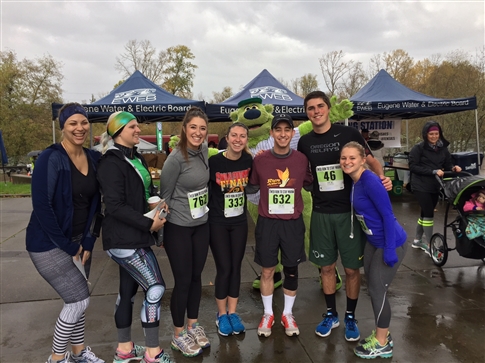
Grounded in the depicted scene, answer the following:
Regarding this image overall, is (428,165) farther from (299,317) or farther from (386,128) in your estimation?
(386,128)

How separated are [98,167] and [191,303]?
4.27 feet

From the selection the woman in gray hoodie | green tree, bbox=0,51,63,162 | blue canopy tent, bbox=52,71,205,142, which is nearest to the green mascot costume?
the woman in gray hoodie

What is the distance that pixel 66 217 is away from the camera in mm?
2174

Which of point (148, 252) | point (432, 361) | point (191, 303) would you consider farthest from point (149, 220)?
point (432, 361)

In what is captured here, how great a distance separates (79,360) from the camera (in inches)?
99.8

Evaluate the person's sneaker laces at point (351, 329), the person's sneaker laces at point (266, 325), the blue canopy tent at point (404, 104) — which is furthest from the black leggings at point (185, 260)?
the blue canopy tent at point (404, 104)

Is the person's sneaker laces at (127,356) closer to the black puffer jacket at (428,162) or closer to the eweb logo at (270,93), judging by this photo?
the black puffer jacket at (428,162)

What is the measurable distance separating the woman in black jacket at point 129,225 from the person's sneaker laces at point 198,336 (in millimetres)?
303

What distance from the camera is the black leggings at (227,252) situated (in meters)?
2.84

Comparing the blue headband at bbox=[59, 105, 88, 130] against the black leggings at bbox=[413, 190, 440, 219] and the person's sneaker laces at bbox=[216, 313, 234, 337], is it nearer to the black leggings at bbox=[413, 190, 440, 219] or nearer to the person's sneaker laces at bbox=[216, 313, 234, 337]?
the person's sneaker laces at bbox=[216, 313, 234, 337]

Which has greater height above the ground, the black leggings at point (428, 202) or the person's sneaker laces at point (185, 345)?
the black leggings at point (428, 202)

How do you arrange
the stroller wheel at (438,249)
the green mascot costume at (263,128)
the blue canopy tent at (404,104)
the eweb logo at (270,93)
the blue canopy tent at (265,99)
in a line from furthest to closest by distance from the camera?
the blue canopy tent at (404,104), the eweb logo at (270,93), the blue canopy tent at (265,99), the stroller wheel at (438,249), the green mascot costume at (263,128)

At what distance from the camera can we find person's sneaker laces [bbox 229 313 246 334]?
2945 millimetres

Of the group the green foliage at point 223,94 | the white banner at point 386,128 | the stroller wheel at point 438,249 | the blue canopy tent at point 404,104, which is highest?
the green foliage at point 223,94
